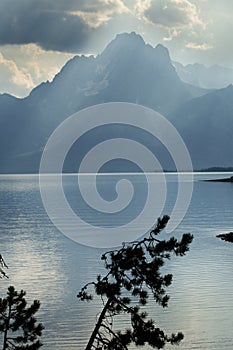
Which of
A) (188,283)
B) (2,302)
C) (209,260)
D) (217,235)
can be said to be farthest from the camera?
(217,235)

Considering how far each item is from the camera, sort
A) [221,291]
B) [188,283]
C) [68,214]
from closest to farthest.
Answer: [221,291] → [188,283] → [68,214]

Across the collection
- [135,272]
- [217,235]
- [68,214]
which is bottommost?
[135,272]

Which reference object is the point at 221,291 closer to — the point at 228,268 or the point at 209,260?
the point at 228,268

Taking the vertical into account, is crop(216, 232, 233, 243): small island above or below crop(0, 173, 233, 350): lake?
above

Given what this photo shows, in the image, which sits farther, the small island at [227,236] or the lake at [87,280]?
the small island at [227,236]

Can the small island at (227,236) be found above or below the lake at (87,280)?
above

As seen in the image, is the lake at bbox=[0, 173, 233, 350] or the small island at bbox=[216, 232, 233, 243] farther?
the small island at bbox=[216, 232, 233, 243]

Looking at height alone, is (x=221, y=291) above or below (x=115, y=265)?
above

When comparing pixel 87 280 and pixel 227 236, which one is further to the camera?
pixel 227 236

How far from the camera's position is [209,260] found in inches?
2493

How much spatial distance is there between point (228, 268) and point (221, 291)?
12023 millimetres

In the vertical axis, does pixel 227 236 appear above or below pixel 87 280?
above

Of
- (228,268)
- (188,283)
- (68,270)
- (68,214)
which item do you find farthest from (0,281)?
(68,214)

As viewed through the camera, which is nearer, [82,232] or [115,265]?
[115,265]
